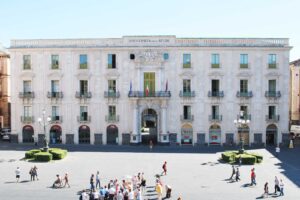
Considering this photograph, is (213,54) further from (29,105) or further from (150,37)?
(29,105)

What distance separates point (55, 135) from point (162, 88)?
17.9 m

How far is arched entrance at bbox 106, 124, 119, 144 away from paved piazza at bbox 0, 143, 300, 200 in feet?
14.2

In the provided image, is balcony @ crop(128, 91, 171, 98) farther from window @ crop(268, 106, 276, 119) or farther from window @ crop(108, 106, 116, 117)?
window @ crop(268, 106, 276, 119)

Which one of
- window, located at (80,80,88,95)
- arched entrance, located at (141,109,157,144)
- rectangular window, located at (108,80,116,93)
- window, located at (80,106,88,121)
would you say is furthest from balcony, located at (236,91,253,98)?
window, located at (80,106,88,121)

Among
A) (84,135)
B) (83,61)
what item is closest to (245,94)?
(83,61)

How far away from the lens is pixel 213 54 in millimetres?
49250

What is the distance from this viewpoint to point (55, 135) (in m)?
50.7

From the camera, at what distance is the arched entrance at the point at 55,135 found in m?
50.4

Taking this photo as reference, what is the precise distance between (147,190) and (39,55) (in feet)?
110

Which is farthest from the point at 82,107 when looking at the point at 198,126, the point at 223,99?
the point at 223,99

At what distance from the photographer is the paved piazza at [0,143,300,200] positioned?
77.1ft

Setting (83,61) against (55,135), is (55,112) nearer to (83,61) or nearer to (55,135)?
(55,135)

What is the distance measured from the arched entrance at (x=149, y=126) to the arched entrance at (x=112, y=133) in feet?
14.3

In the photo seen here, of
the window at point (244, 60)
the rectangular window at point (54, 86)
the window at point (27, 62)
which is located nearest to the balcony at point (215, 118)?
the window at point (244, 60)
